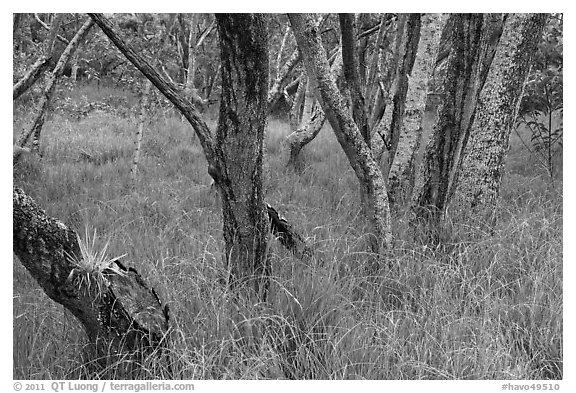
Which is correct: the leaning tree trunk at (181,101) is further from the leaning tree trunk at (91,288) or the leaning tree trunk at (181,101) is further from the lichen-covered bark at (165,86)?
the leaning tree trunk at (91,288)

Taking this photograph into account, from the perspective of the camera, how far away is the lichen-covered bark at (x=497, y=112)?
394cm

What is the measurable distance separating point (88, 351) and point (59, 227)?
0.70m

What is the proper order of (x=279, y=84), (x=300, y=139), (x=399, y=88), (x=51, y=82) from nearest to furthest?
(x=399, y=88)
(x=51, y=82)
(x=279, y=84)
(x=300, y=139)

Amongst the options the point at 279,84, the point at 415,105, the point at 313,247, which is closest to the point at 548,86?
the point at 415,105

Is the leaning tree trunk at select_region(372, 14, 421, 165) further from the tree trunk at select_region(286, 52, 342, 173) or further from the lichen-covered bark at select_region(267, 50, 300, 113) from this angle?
the tree trunk at select_region(286, 52, 342, 173)

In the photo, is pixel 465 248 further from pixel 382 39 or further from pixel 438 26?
pixel 382 39

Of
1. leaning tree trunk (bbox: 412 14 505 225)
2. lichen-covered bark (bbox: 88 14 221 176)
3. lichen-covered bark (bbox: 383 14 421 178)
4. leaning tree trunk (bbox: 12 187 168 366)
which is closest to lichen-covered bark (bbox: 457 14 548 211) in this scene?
leaning tree trunk (bbox: 412 14 505 225)

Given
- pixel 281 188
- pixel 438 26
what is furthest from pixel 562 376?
pixel 281 188

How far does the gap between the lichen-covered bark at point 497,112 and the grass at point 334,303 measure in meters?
0.26

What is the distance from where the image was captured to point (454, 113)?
154 inches

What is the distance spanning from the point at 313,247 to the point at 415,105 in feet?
5.12

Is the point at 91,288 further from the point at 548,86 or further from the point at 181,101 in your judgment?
the point at 548,86

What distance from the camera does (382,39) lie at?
6750 millimetres

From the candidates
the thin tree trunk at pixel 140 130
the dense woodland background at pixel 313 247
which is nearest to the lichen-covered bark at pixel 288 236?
the dense woodland background at pixel 313 247
